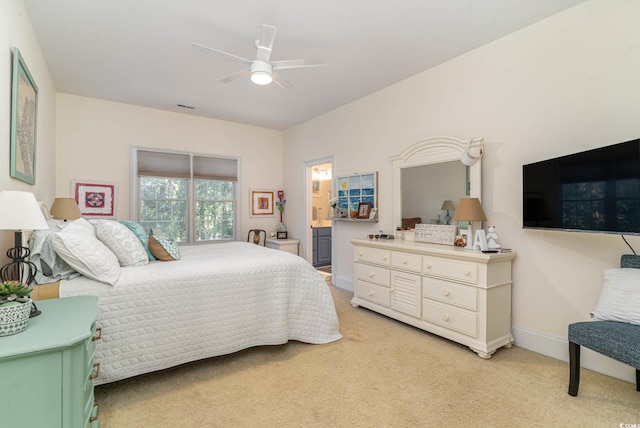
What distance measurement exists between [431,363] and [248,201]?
4.16 metres

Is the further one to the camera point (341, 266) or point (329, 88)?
point (341, 266)

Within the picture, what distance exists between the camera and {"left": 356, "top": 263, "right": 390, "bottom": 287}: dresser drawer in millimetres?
3357

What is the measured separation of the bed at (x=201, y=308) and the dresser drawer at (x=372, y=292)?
771 mm

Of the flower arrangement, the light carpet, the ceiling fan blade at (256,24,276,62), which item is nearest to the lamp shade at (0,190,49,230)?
the flower arrangement

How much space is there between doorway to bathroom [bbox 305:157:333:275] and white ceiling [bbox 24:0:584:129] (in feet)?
5.78

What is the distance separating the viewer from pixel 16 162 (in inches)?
79.2

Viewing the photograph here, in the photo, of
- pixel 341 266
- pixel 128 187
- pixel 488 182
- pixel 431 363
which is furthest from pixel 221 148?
pixel 431 363

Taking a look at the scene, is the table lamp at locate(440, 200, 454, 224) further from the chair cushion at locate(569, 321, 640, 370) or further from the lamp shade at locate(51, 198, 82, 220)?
the lamp shade at locate(51, 198, 82, 220)

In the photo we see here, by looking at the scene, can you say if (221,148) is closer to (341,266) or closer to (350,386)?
(341,266)

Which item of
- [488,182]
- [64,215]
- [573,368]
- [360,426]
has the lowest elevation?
[360,426]

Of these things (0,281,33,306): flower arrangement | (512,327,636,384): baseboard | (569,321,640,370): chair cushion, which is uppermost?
(0,281,33,306): flower arrangement

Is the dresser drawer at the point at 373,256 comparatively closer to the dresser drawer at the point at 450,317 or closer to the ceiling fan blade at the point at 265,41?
the dresser drawer at the point at 450,317

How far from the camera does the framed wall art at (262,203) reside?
571cm

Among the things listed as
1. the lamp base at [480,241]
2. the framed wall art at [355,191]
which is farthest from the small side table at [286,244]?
the lamp base at [480,241]
